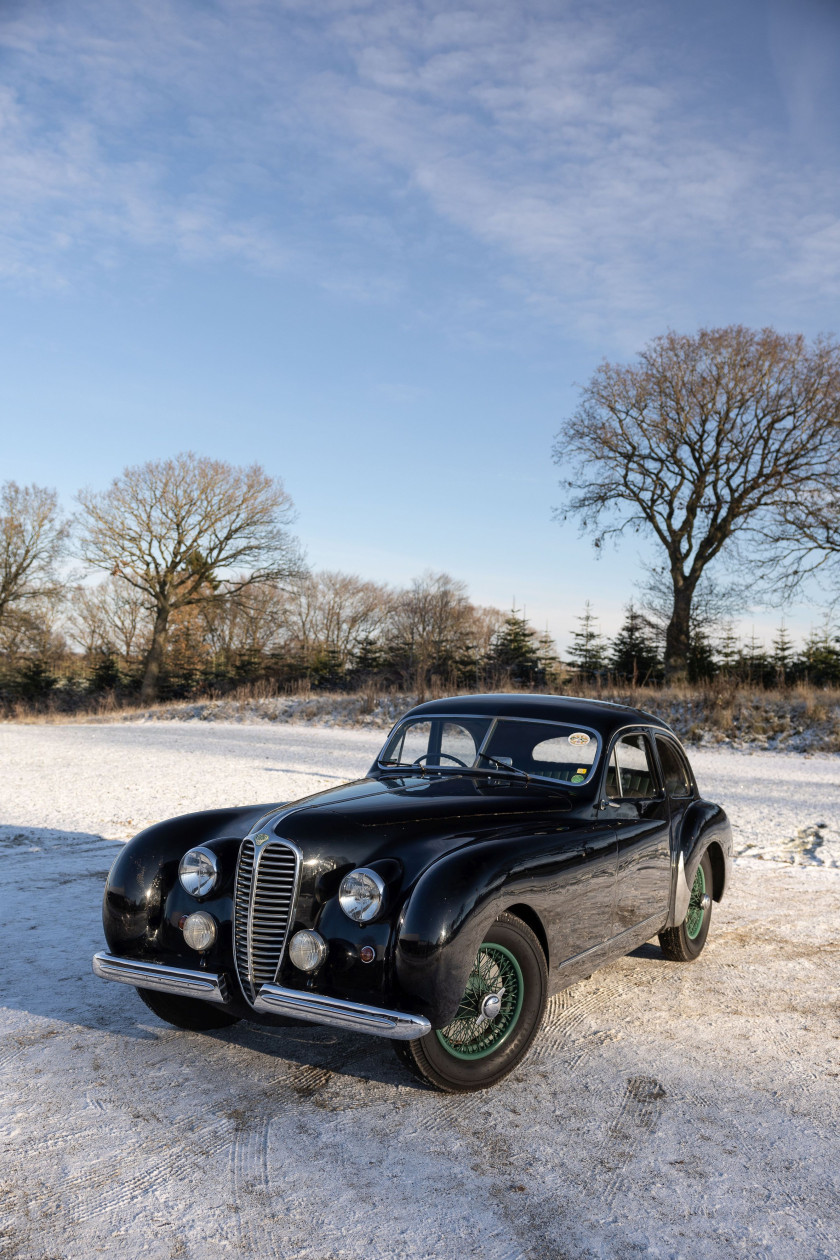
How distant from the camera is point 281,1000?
3.59 meters

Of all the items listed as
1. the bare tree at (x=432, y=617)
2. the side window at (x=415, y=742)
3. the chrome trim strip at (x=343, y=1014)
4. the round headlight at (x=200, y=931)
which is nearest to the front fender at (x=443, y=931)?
the chrome trim strip at (x=343, y=1014)

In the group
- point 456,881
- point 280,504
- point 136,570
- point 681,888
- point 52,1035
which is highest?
point 280,504

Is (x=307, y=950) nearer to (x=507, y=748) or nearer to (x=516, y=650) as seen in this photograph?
(x=507, y=748)

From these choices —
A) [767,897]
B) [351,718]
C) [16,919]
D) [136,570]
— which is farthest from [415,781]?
[136,570]

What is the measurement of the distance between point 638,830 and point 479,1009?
1.73 meters

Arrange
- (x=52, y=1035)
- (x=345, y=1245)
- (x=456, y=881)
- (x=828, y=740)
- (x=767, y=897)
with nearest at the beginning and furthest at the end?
1. (x=345, y=1245)
2. (x=456, y=881)
3. (x=52, y=1035)
4. (x=767, y=897)
5. (x=828, y=740)

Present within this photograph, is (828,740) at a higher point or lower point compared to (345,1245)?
higher

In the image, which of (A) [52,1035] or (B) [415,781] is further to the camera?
(B) [415,781]

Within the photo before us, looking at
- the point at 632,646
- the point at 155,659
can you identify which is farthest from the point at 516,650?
the point at 155,659

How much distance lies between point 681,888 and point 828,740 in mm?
15650

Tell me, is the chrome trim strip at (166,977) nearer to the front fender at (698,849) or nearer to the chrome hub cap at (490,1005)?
the chrome hub cap at (490,1005)

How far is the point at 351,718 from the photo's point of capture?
2623cm

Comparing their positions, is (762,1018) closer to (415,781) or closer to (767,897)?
(415,781)

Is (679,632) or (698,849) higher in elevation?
(679,632)
